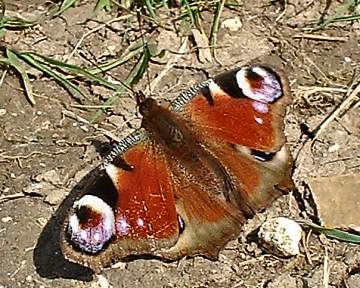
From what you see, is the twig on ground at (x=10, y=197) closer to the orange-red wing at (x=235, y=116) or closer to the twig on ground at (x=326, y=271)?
the orange-red wing at (x=235, y=116)

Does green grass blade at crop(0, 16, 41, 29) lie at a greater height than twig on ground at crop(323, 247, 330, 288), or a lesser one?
greater

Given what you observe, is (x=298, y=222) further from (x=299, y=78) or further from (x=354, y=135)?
(x=299, y=78)

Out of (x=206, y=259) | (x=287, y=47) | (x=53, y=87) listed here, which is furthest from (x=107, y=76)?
(x=206, y=259)

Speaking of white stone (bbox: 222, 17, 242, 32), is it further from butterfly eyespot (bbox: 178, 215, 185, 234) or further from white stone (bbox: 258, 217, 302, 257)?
butterfly eyespot (bbox: 178, 215, 185, 234)

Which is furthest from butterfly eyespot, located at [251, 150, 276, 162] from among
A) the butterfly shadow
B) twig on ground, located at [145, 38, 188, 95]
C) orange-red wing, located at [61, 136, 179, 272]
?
twig on ground, located at [145, 38, 188, 95]

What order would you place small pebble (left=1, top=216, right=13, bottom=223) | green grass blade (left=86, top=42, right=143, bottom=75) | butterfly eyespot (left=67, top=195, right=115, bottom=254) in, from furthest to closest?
green grass blade (left=86, top=42, right=143, bottom=75) < small pebble (left=1, top=216, right=13, bottom=223) < butterfly eyespot (left=67, top=195, right=115, bottom=254)

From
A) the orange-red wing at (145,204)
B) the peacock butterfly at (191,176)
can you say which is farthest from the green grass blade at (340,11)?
the orange-red wing at (145,204)

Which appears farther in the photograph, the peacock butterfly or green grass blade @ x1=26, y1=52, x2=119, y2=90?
→ green grass blade @ x1=26, y1=52, x2=119, y2=90

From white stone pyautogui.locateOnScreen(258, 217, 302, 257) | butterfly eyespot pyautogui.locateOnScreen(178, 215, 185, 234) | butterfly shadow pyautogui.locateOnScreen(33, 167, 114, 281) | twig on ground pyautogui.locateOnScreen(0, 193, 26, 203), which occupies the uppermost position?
butterfly eyespot pyautogui.locateOnScreen(178, 215, 185, 234)
